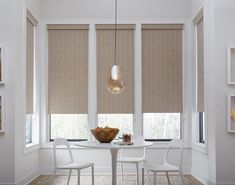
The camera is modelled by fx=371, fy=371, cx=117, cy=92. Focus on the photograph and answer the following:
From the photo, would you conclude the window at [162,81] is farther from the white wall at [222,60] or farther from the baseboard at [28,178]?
the baseboard at [28,178]

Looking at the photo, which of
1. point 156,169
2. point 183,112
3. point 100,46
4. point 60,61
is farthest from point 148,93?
point 156,169

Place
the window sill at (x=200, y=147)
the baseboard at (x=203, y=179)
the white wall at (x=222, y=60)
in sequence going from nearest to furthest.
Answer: the white wall at (x=222, y=60) < the baseboard at (x=203, y=179) < the window sill at (x=200, y=147)

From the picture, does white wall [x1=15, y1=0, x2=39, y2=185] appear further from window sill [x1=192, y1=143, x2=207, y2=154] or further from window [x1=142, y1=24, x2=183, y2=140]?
window sill [x1=192, y1=143, x2=207, y2=154]

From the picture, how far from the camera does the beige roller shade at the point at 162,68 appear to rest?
22.4ft

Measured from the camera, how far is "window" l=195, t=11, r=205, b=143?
6.19 m

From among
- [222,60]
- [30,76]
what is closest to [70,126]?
[30,76]

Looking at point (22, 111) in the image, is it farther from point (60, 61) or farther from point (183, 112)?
point (183, 112)

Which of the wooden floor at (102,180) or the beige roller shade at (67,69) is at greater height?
the beige roller shade at (67,69)

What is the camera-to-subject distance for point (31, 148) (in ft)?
20.2

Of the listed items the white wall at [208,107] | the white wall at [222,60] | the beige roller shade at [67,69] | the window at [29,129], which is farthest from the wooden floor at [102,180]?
the beige roller shade at [67,69]

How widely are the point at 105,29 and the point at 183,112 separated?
2116mm

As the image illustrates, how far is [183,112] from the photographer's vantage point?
6859 millimetres

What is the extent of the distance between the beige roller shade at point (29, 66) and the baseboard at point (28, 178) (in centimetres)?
104

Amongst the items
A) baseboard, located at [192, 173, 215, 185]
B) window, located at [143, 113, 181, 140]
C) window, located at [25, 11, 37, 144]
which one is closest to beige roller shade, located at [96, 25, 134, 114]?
window, located at [143, 113, 181, 140]
